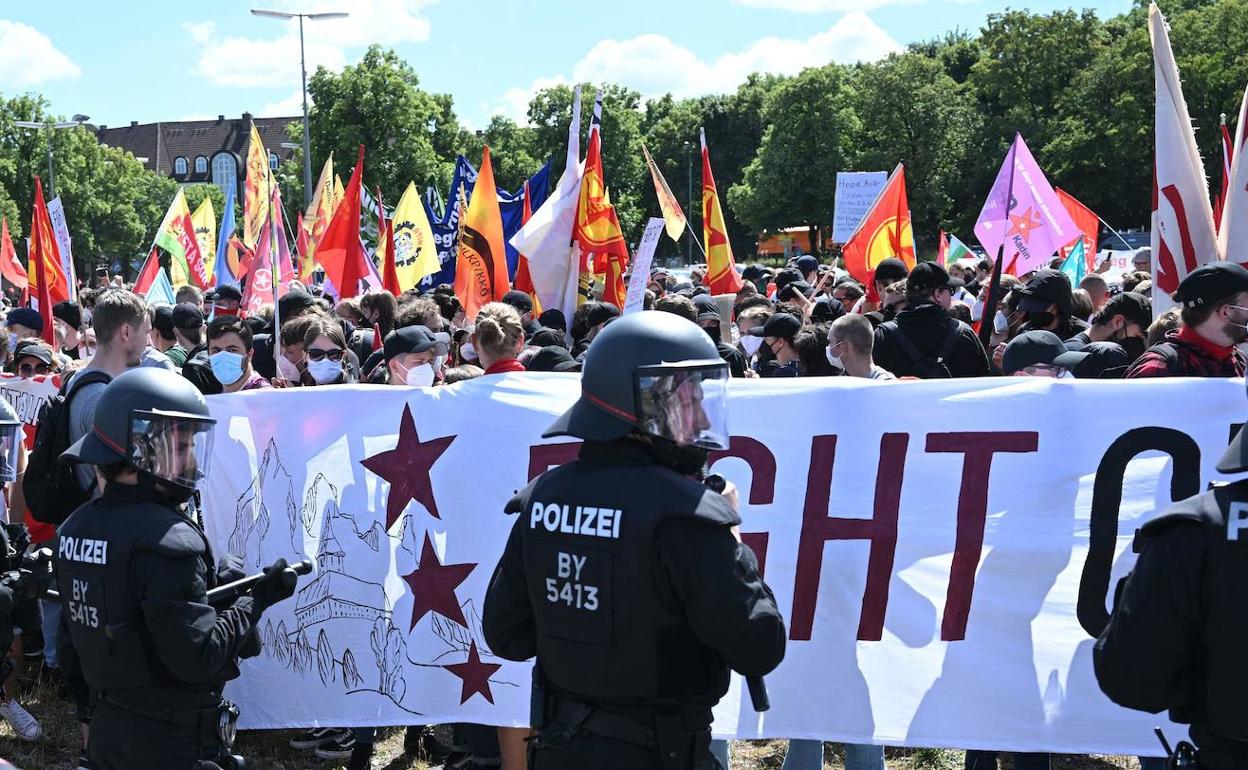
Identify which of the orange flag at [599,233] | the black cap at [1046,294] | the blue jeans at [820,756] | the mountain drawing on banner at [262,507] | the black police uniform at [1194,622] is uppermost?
the orange flag at [599,233]

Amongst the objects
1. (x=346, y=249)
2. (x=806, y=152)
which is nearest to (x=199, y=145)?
(x=806, y=152)

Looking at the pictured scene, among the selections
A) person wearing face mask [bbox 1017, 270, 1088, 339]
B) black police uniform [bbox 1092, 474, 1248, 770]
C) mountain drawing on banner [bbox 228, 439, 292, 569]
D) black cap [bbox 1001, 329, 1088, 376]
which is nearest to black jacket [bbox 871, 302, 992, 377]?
person wearing face mask [bbox 1017, 270, 1088, 339]

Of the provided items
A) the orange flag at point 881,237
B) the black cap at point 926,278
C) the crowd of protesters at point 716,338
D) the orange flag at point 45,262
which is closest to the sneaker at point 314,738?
the crowd of protesters at point 716,338

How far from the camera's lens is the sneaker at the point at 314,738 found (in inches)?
252

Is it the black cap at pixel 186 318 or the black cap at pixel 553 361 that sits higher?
the black cap at pixel 186 318

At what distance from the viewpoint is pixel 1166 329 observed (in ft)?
19.5

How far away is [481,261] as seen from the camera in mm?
11602

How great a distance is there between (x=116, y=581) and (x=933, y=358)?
4752 mm

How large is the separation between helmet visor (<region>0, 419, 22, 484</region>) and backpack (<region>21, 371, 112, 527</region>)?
565 millimetres

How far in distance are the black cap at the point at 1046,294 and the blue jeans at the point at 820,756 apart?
10.1ft

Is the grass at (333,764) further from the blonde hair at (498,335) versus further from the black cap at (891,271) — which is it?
the black cap at (891,271)

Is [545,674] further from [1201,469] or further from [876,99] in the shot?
[876,99]

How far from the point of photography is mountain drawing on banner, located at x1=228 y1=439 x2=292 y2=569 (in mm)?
5793

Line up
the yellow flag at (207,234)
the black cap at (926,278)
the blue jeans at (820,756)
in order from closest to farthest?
the blue jeans at (820,756) < the black cap at (926,278) < the yellow flag at (207,234)
